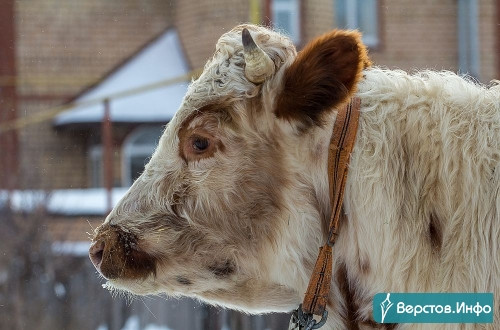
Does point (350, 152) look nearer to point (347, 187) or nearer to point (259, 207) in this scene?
point (347, 187)

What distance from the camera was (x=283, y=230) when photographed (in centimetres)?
262

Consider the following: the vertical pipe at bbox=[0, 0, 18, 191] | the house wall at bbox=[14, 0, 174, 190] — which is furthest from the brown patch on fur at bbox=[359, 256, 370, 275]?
the house wall at bbox=[14, 0, 174, 190]

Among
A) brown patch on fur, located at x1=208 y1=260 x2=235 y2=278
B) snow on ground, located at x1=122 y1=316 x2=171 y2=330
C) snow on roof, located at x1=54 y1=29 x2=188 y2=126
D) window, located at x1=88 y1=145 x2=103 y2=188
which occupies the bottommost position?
snow on ground, located at x1=122 y1=316 x2=171 y2=330

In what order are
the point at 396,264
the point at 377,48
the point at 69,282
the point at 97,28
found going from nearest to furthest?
the point at 396,264 < the point at 69,282 < the point at 377,48 < the point at 97,28

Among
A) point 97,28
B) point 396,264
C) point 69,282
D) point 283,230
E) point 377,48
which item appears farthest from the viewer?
point 97,28

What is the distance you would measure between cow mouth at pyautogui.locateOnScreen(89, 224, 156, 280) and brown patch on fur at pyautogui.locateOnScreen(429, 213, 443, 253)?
912 mm

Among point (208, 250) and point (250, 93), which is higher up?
point (250, 93)

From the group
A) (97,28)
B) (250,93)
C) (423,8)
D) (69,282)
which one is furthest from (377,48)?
(250,93)

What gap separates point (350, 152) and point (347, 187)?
0.35 feet

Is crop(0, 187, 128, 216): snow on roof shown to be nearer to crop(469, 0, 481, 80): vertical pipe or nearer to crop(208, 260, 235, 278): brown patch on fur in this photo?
crop(469, 0, 481, 80): vertical pipe

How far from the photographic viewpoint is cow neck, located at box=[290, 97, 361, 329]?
2.51 metres

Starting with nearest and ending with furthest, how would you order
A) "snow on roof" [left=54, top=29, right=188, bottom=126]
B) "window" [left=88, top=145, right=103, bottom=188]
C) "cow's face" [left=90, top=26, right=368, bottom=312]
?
"cow's face" [left=90, top=26, right=368, bottom=312]
"snow on roof" [left=54, top=29, right=188, bottom=126]
"window" [left=88, top=145, right=103, bottom=188]

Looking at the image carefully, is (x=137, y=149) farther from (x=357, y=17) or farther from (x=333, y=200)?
(x=333, y=200)

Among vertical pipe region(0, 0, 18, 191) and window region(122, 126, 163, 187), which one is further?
window region(122, 126, 163, 187)
